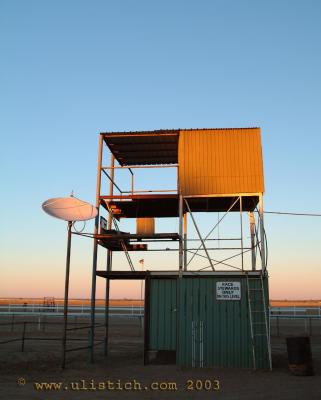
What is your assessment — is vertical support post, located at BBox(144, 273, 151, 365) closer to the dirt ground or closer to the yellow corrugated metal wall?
the dirt ground

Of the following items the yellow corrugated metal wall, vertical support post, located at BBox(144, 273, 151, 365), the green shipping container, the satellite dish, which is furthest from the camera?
the yellow corrugated metal wall

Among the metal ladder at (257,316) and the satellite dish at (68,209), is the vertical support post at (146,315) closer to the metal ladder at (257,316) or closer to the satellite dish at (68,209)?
the satellite dish at (68,209)

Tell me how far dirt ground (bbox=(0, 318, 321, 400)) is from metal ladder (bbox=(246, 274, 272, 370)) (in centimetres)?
92

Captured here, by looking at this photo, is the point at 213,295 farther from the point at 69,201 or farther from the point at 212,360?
the point at 69,201

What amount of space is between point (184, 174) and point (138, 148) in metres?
3.37

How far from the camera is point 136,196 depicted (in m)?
19.2

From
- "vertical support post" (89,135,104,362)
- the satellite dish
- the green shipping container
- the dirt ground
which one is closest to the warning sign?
the green shipping container

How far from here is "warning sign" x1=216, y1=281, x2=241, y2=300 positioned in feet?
56.1

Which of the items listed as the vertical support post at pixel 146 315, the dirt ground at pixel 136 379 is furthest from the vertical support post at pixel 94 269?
the vertical support post at pixel 146 315

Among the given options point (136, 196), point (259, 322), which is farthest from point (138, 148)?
point (259, 322)

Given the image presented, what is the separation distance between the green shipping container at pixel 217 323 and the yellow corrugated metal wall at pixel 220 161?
12.4 ft

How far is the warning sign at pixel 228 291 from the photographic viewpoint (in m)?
17.1

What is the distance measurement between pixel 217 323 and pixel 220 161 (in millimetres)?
6688

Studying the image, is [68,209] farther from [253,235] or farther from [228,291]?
[253,235]
